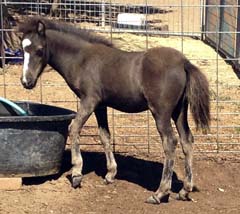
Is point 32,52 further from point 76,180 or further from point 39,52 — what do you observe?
point 76,180

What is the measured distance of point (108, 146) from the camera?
268 inches

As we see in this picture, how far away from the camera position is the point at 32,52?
20.7 ft

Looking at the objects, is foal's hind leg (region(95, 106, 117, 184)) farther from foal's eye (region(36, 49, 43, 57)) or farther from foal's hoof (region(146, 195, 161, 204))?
foal's eye (region(36, 49, 43, 57))

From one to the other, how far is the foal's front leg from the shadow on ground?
13.1 inches

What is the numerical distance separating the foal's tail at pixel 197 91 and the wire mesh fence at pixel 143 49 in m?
1.01

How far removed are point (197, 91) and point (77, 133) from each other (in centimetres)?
115

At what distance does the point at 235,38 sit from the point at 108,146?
6.14m

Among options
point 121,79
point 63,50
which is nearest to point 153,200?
point 121,79

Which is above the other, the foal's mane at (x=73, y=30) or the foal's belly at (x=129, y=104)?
the foal's mane at (x=73, y=30)

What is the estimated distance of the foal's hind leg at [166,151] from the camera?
6125mm

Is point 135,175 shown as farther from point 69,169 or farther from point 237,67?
point 237,67

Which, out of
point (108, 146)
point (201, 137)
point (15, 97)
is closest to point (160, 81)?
point (108, 146)

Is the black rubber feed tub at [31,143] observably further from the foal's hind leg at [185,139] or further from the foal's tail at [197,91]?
the foal's tail at [197,91]

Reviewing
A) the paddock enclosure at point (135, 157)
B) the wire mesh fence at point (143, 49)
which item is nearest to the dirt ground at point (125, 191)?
the paddock enclosure at point (135, 157)
